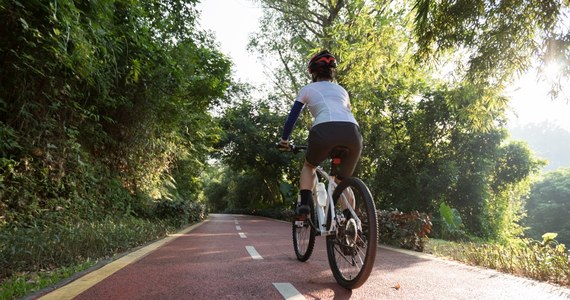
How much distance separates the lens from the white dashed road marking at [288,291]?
2.96 meters

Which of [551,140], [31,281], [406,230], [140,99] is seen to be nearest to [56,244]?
[31,281]

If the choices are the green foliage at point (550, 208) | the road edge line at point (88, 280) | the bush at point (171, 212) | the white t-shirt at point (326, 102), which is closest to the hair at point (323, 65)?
the white t-shirt at point (326, 102)

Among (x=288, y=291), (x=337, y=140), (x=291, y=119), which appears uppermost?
(x=291, y=119)

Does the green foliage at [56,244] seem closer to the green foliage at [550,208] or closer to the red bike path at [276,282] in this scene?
the red bike path at [276,282]

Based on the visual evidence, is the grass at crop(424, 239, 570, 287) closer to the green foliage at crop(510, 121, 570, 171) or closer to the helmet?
the helmet

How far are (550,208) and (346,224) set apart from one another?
50.9 meters

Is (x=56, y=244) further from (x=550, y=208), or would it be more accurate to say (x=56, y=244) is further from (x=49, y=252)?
(x=550, y=208)

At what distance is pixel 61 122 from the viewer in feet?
20.9

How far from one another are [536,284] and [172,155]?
10.9 metres

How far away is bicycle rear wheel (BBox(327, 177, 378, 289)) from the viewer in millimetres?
3018

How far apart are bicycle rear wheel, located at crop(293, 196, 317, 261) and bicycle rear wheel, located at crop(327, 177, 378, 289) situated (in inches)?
17.4

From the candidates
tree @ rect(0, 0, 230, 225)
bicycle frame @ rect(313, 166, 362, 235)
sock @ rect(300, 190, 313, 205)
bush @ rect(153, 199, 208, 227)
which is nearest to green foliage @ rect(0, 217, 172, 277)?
tree @ rect(0, 0, 230, 225)

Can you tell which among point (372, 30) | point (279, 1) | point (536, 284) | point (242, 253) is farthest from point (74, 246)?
point (279, 1)

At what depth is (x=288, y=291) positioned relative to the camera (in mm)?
3137
